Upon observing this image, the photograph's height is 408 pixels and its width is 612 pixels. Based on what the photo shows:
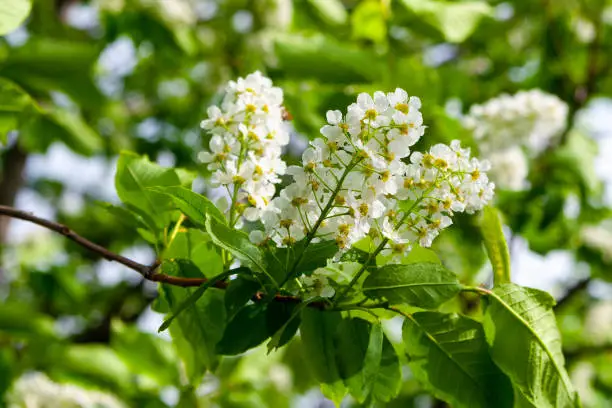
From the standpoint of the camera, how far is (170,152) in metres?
3.27

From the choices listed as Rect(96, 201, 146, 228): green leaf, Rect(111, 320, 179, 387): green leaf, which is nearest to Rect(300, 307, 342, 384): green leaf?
Rect(96, 201, 146, 228): green leaf

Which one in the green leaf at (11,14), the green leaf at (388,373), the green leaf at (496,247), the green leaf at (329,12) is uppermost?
the green leaf at (329,12)

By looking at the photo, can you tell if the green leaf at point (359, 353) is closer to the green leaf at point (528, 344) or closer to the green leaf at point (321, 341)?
the green leaf at point (321, 341)

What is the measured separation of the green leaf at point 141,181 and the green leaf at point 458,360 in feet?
1.42

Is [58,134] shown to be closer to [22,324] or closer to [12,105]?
[22,324]

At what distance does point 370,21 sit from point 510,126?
1.96 ft

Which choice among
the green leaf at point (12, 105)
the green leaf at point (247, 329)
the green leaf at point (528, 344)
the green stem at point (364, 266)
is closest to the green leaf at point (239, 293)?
the green leaf at point (247, 329)

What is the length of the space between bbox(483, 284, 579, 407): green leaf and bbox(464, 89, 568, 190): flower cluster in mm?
1500

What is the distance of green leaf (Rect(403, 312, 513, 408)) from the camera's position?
101 cm

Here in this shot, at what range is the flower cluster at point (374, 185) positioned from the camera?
35.6 inches

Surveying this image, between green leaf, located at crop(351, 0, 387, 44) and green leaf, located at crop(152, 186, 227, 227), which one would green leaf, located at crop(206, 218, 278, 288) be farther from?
green leaf, located at crop(351, 0, 387, 44)

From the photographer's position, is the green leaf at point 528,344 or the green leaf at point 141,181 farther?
the green leaf at point 141,181

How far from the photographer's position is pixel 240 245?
0.91m

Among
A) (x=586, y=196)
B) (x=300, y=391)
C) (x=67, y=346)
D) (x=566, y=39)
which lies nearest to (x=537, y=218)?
(x=586, y=196)
